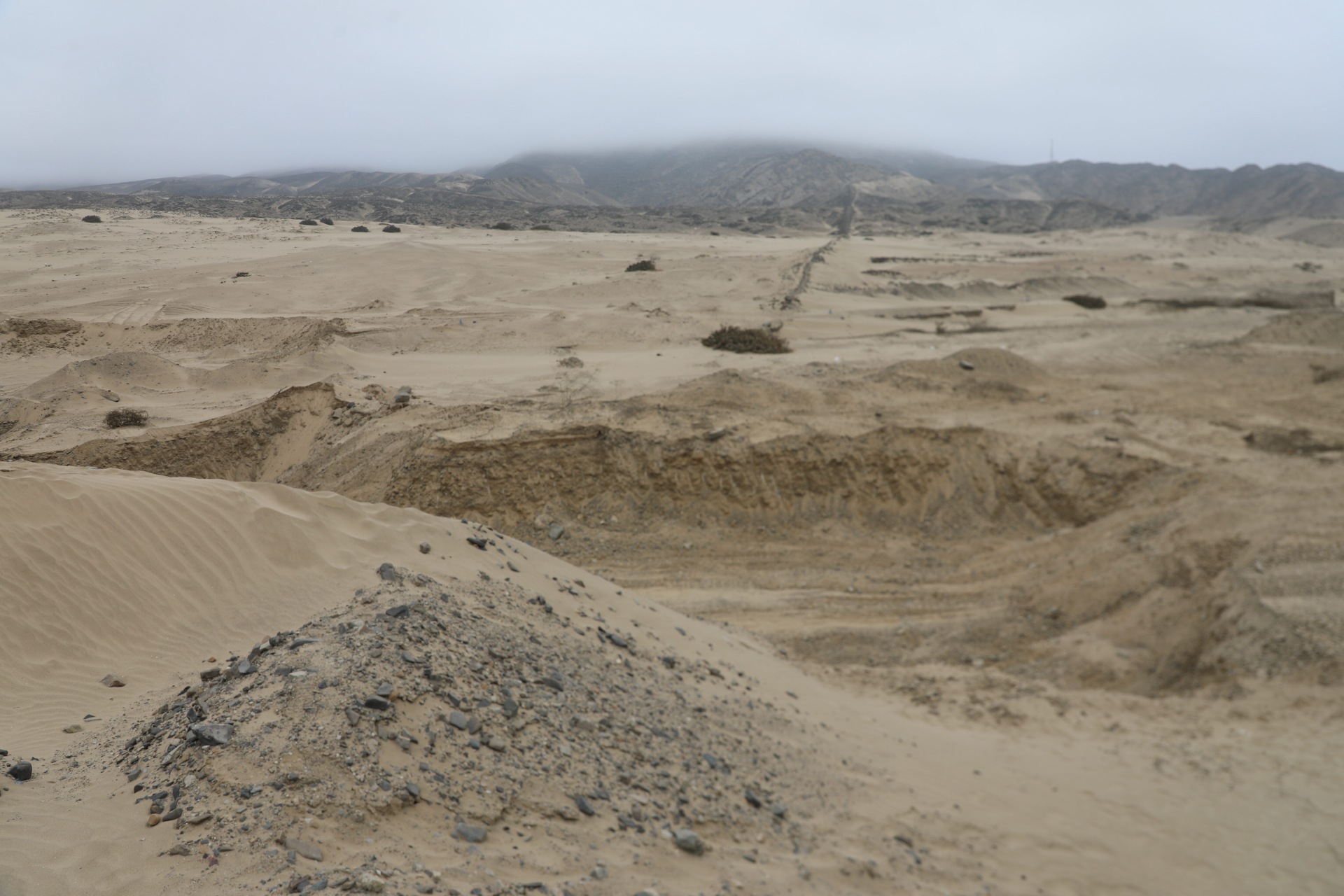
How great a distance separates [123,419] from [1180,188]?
96.8 metres

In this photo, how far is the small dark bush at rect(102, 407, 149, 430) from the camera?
1194cm

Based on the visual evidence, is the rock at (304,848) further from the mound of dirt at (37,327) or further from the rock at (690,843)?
the mound of dirt at (37,327)

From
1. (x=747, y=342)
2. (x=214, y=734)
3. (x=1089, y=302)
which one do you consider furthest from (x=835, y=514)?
(x=1089, y=302)

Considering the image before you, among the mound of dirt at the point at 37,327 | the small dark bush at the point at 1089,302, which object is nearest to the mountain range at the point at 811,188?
the small dark bush at the point at 1089,302

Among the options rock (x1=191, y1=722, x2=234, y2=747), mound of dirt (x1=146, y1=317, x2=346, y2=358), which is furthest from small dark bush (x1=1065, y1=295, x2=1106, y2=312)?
rock (x1=191, y1=722, x2=234, y2=747)

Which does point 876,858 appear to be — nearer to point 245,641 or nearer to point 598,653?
point 598,653

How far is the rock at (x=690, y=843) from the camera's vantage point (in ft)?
11.5

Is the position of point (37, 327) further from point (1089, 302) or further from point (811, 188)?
point (811, 188)

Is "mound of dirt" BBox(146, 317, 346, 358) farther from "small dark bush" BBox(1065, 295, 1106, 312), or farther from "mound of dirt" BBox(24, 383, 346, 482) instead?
"small dark bush" BBox(1065, 295, 1106, 312)

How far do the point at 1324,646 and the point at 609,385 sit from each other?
949 centimetres

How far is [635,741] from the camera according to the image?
4227 millimetres

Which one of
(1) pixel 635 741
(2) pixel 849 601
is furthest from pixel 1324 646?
(1) pixel 635 741

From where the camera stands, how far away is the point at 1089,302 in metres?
20.9

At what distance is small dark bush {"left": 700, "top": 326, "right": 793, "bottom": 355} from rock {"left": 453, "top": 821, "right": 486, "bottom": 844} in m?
12.5
